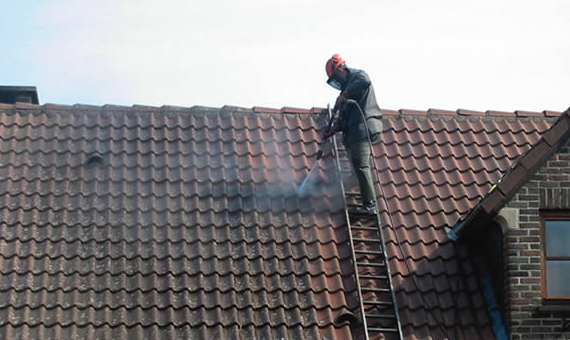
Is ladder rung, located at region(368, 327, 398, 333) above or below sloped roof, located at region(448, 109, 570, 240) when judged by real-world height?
below

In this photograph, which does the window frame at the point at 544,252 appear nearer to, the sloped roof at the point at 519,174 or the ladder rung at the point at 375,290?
the sloped roof at the point at 519,174

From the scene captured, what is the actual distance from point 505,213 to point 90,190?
15.8 feet

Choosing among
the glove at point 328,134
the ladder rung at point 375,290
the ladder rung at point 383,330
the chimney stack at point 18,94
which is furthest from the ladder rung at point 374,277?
the chimney stack at point 18,94

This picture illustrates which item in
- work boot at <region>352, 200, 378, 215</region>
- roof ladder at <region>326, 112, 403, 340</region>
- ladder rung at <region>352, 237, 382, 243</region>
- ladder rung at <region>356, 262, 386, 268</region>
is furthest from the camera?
work boot at <region>352, 200, 378, 215</region>

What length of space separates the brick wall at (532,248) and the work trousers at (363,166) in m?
1.74

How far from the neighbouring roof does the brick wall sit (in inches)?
16.9

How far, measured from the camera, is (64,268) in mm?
10234

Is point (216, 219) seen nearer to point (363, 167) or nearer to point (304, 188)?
point (304, 188)

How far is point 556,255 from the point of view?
1048cm

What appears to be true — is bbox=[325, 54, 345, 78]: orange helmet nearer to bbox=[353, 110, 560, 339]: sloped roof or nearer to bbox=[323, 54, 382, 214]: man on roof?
bbox=[323, 54, 382, 214]: man on roof

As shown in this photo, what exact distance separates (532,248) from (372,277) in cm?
175

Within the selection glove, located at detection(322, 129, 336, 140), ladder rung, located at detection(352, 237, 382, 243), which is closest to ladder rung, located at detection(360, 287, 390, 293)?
ladder rung, located at detection(352, 237, 382, 243)

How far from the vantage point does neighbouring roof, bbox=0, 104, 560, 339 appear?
9844mm

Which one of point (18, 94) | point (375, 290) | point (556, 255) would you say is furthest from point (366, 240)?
point (18, 94)
